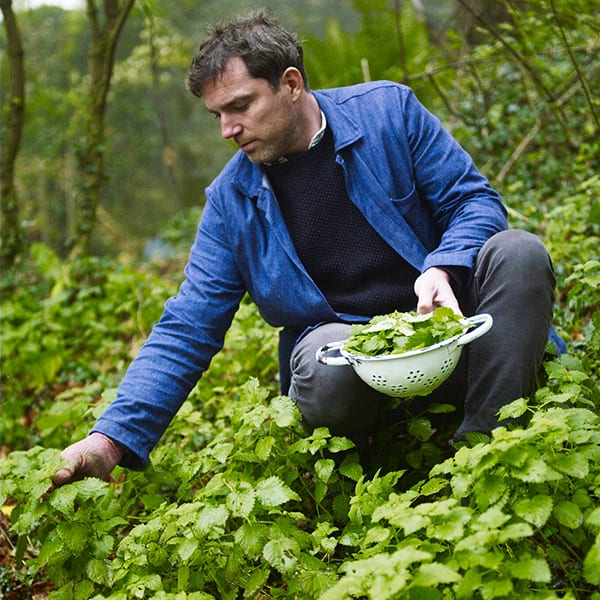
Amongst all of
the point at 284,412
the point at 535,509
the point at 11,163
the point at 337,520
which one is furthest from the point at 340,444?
the point at 11,163

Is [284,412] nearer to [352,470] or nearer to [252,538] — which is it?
[352,470]

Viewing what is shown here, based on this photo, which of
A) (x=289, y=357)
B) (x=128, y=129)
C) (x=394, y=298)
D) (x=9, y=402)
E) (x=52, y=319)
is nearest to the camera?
(x=394, y=298)

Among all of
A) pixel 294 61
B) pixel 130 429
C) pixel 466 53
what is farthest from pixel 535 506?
pixel 466 53

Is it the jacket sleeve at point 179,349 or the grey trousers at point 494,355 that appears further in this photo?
the jacket sleeve at point 179,349

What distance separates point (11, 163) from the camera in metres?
5.39

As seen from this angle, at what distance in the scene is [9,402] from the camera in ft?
12.5

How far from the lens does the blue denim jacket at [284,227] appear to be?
2.35 meters

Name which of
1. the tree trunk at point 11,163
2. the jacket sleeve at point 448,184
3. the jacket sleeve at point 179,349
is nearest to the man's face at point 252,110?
the jacket sleeve at point 179,349

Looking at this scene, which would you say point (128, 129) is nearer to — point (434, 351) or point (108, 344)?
point (108, 344)

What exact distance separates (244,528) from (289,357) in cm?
87

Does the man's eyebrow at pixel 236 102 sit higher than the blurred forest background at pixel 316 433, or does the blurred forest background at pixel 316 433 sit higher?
A: the man's eyebrow at pixel 236 102

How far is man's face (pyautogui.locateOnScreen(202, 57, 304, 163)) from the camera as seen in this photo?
2395 millimetres

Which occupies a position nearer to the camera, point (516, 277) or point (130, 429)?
point (516, 277)

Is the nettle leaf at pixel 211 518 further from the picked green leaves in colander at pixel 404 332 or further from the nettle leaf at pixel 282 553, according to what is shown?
the picked green leaves in colander at pixel 404 332
